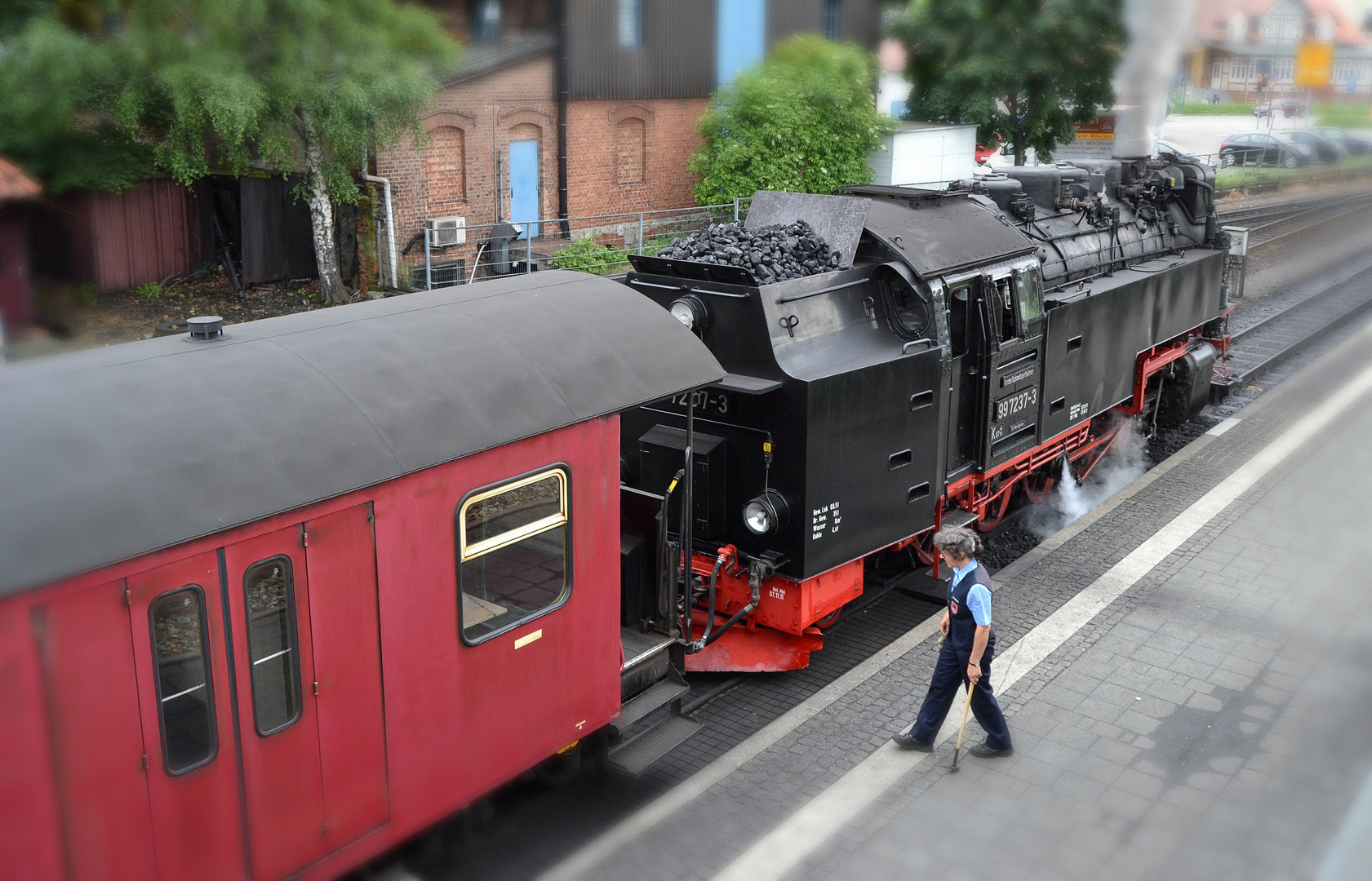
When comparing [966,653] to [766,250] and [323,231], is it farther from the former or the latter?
[323,231]

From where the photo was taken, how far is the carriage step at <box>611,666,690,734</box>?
20.4 ft

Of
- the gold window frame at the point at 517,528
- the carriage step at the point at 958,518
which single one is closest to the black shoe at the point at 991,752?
the carriage step at the point at 958,518

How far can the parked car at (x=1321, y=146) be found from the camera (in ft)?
8.19

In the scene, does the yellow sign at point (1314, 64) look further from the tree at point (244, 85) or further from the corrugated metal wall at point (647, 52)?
the corrugated metal wall at point (647, 52)

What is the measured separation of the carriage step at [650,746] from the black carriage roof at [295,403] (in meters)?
2.00

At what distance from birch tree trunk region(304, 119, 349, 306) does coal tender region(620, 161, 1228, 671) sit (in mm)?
9022

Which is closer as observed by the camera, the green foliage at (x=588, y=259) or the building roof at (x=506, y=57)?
the building roof at (x=506, y=57)

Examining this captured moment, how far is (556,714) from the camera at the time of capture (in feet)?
18.5

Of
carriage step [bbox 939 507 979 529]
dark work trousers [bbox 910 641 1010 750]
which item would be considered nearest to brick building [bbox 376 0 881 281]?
carriage step [bbox 939 507 979 529]

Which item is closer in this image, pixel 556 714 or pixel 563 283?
pixel 556 714

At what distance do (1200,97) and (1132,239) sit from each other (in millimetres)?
9327

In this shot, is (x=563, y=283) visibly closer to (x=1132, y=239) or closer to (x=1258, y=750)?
(x=1258, y=750)

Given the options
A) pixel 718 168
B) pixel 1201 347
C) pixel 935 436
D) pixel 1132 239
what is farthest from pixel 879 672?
pixel 718 168

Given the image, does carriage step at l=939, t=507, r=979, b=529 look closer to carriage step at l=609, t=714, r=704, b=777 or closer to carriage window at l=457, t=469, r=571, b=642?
carriage step at l=609, t=714, r=704, b=777
